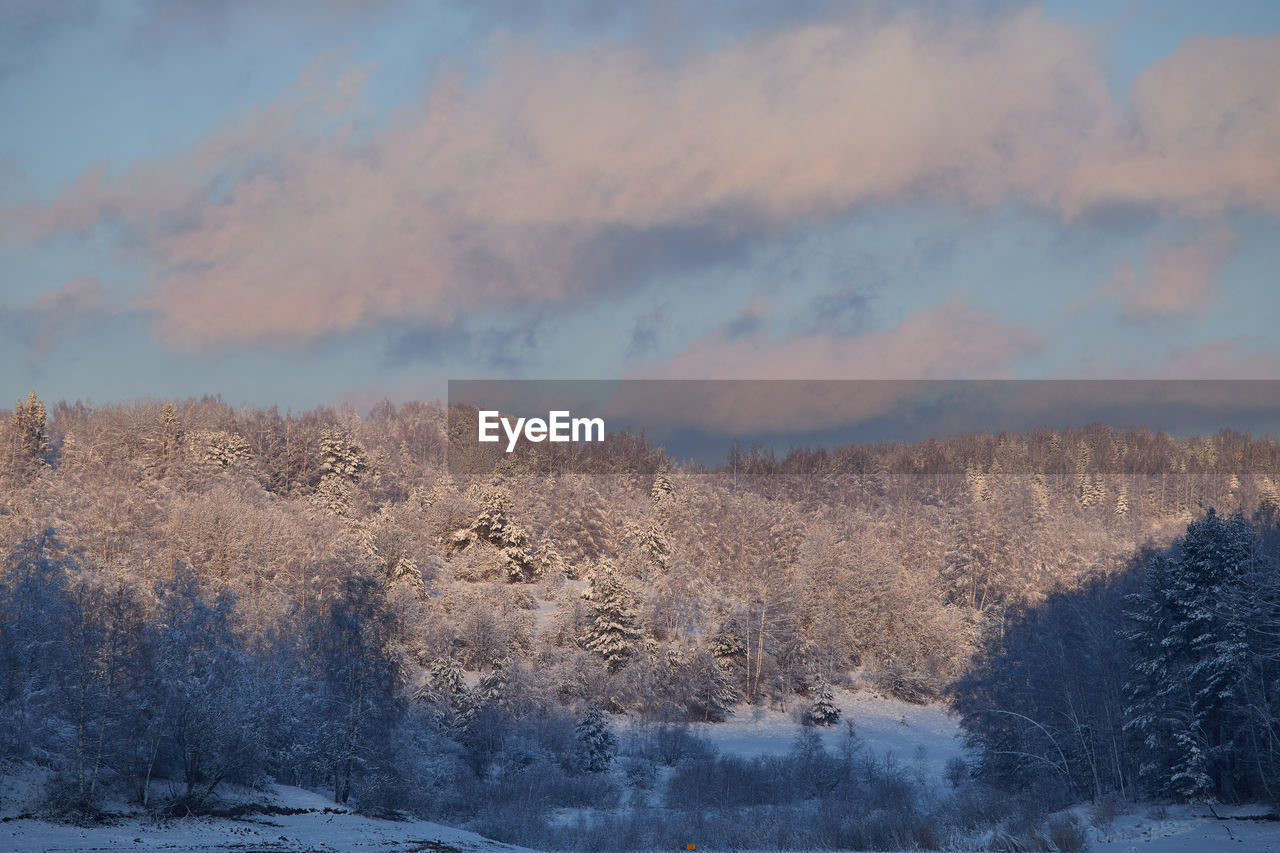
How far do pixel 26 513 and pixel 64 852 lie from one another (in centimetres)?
5205

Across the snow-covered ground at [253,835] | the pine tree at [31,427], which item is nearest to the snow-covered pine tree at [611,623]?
the snow-covered ground at [253,835]

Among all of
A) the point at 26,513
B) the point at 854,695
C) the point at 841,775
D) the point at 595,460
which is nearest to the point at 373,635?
the point at 841,775

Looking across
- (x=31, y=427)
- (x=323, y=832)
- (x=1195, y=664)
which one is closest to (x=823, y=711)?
(x=1195, y=664)

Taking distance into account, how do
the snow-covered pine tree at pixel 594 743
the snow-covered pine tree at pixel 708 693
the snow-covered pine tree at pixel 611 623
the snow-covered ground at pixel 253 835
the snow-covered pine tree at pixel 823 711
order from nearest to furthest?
1. the snow-covered ground at pixel 253 835
2. the snow-covered pine tree at pixel 594 743
3. the snow-covered pine tree at pixel 823 711
4. the snow-covered pine tree at pixel 708 693
5. the snow-covered pine tree at pixel 611 623

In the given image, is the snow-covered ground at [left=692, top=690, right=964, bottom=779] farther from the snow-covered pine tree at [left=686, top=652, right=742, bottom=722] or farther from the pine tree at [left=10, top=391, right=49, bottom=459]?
the pine tree at [left=10, top=391, right=49, bottom=459]

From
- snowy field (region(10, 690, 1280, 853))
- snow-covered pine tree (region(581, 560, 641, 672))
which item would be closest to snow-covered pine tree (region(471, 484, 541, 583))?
snow-covered pine tree (region(581, 560, 641, 672))

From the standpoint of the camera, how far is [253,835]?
93.1 ft

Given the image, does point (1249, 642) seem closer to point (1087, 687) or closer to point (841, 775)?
point (1087, 687)

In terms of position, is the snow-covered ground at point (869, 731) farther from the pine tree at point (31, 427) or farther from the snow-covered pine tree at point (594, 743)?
the pine tree at point (31, 427)

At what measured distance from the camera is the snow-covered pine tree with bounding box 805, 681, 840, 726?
71750 millimetres

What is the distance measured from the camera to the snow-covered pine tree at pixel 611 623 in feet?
244

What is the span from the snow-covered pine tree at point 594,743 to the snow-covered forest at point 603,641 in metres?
0.31

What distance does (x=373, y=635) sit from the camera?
40.3 meters

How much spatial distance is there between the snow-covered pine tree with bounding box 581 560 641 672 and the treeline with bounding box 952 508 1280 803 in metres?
29.8
